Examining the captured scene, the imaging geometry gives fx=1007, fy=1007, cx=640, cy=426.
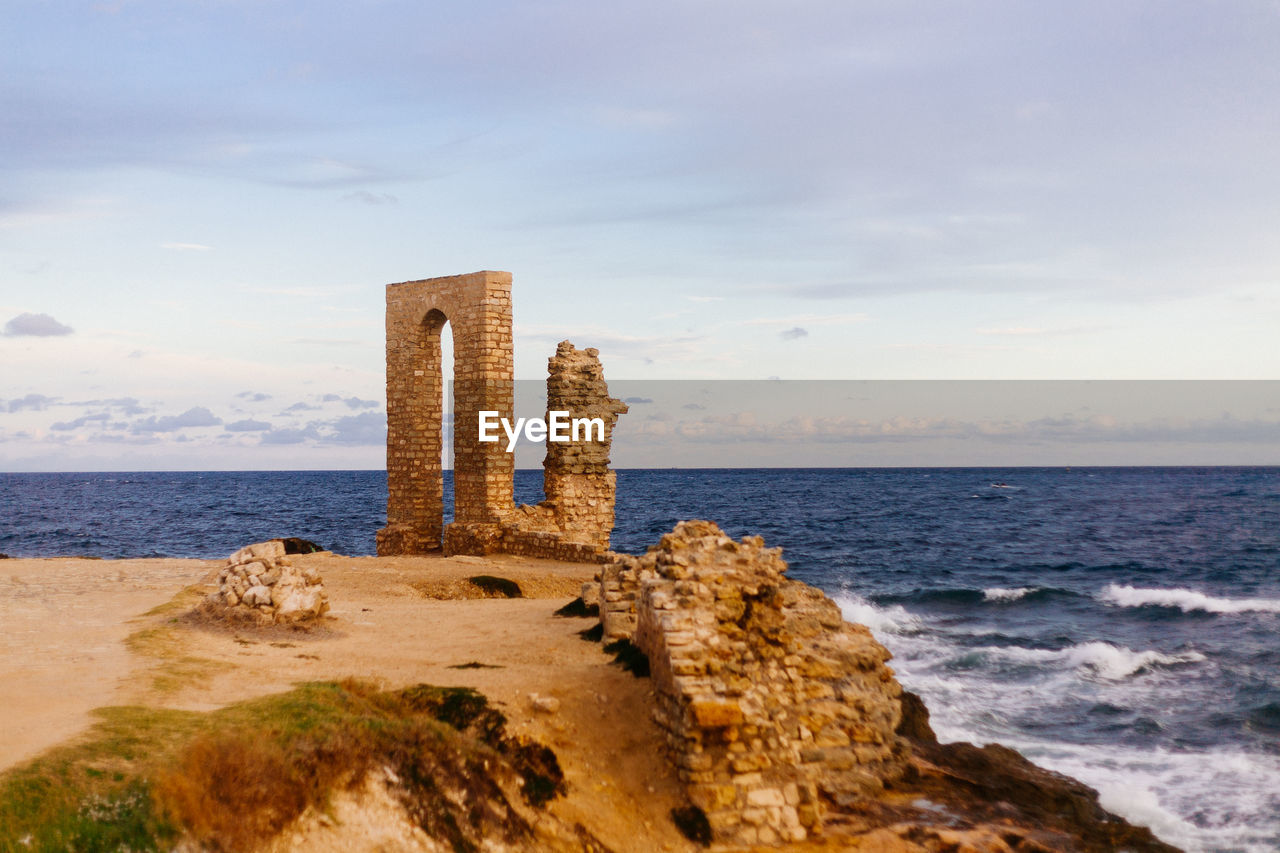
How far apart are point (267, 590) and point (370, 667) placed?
3111 mm

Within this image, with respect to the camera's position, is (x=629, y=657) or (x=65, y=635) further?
(x=65, y=635)

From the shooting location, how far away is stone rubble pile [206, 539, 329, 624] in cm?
1450

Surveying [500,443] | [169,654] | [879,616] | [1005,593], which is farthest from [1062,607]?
[169,654]

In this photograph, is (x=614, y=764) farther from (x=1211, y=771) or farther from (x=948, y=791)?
(x=1211, y=771)

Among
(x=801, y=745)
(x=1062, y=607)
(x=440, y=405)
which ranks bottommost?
(x=1062, y=607)

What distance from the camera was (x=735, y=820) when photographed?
962 cm

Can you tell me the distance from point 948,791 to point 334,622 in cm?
913

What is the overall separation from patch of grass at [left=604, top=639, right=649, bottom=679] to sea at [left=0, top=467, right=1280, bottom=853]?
21.6 ft

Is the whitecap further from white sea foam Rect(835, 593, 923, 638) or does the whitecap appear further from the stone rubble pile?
the stone rubble pile

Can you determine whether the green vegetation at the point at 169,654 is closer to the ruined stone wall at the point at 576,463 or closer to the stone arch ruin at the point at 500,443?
the stone arch ruin at the point at 500,443

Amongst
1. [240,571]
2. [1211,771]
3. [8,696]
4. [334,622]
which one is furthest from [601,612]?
[1211,771]

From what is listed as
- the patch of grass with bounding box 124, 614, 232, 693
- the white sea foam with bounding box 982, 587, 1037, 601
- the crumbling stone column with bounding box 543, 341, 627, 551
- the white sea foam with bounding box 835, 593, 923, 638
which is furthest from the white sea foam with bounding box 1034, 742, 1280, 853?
the white sea foam with bounding box 982, 587, 1037, 601

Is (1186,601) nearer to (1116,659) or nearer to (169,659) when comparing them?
(1116,659)

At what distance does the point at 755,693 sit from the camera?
10.6 m
